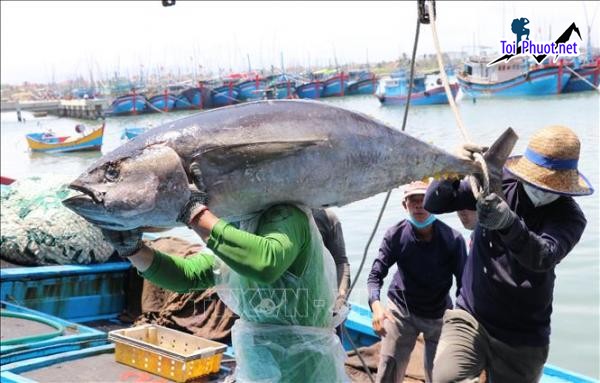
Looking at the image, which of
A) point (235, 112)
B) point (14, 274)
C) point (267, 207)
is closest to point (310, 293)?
point (267, 207)

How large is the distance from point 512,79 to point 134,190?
4797cm

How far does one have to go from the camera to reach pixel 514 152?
17094 millimetres

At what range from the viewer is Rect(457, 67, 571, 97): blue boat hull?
45.7 metres

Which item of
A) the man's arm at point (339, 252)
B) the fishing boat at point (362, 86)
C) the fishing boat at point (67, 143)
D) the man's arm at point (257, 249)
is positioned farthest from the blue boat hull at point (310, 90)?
the man's arm at point (257, 249)

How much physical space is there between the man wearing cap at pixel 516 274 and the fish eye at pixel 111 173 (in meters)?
1.59

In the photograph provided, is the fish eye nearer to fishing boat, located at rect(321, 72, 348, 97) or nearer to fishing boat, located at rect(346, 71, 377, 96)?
fishing boat, located at rect(321, 72, 348, 97)

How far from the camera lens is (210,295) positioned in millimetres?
6043

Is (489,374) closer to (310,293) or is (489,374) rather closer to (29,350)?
(310,293)

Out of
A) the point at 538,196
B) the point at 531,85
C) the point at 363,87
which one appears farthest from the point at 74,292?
the point at 363,87

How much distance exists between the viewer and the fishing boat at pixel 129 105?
5741 cm

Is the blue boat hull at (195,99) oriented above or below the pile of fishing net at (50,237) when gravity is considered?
below

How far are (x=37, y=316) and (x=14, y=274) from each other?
92 cm

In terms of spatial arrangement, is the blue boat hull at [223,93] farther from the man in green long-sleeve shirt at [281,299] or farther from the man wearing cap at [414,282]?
the man in green long-sleeve shirt at [281,299]

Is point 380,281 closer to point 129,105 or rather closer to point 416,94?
point 416,94
